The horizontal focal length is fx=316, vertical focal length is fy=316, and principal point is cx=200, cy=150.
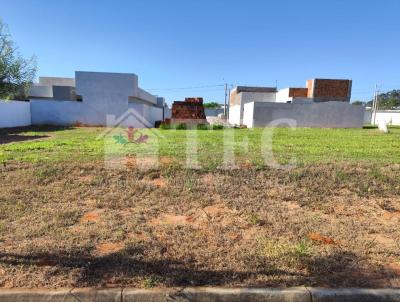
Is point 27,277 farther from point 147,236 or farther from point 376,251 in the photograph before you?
point 376,251

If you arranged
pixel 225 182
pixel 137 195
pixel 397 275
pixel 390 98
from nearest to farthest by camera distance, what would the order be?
pixel 397 275 → pixel 137 195 → pixel 225 182 → pixel 390 98

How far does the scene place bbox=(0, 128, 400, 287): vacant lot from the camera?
2893mm

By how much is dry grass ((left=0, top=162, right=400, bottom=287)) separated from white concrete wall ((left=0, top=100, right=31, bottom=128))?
45.7 feet

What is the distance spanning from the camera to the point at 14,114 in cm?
1902

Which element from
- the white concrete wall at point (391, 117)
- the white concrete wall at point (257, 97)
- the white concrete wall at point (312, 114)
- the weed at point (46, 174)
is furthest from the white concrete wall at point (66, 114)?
the white concrete wall at point (391, 117)

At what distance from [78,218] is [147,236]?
110cm

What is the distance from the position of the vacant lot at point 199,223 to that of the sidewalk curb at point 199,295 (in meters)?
0.11

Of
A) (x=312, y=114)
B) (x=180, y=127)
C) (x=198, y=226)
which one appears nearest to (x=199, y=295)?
(x=198, y=226)

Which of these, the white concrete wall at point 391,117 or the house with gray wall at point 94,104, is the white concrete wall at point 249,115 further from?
the white concrete wall at point 391,117

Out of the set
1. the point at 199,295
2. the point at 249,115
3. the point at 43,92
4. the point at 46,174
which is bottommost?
the point at 199,295

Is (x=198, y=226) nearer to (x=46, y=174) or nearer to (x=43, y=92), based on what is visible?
(x=46, y=174)

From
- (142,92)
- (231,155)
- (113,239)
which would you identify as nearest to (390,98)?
(142,92)

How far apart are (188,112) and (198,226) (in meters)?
17.3

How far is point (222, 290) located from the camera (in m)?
2.62
